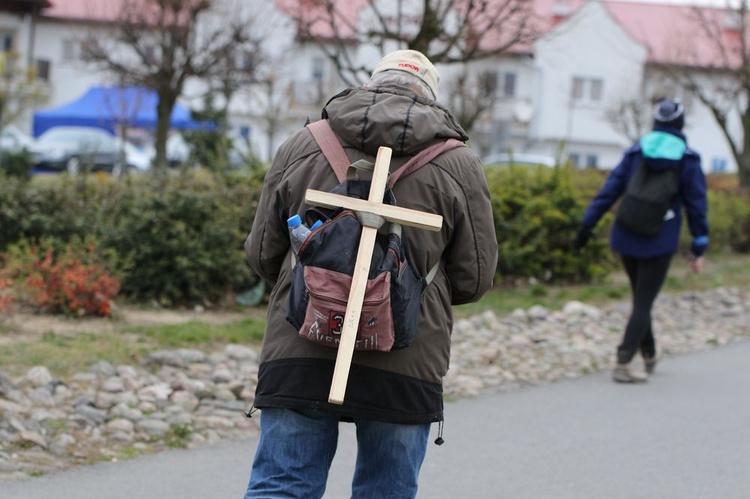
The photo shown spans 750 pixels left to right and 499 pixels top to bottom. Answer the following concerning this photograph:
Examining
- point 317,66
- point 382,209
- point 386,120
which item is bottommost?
point 382,209

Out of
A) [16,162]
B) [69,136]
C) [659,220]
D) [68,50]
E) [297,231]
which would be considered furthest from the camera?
[68,50]

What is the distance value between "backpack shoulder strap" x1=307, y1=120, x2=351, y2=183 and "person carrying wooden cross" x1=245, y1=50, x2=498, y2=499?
2 cm

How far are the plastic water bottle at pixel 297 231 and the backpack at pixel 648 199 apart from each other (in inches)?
184

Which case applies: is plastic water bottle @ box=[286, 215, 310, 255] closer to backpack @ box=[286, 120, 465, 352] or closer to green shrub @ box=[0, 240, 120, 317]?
backpack @ box=[286, 120, 465, 352]

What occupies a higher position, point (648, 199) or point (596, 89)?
point (596, 89)

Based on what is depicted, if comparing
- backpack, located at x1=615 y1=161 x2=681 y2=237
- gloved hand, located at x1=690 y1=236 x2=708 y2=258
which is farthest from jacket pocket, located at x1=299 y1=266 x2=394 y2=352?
gloved hand, located at x1=690 y1=236 x2=708 y2=258

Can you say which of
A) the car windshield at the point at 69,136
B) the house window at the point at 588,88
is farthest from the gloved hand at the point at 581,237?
the house window at the point at 588,88

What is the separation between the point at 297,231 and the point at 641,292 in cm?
494

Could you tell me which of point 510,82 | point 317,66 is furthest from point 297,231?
point 510,82

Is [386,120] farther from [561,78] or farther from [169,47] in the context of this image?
[561,78]

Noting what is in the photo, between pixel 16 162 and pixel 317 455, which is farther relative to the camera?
pixel 16 162

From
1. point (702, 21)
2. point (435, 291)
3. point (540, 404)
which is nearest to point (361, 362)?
point (435, 291)

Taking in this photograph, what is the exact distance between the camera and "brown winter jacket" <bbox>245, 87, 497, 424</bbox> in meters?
3.18

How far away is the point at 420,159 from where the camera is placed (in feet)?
10.7
